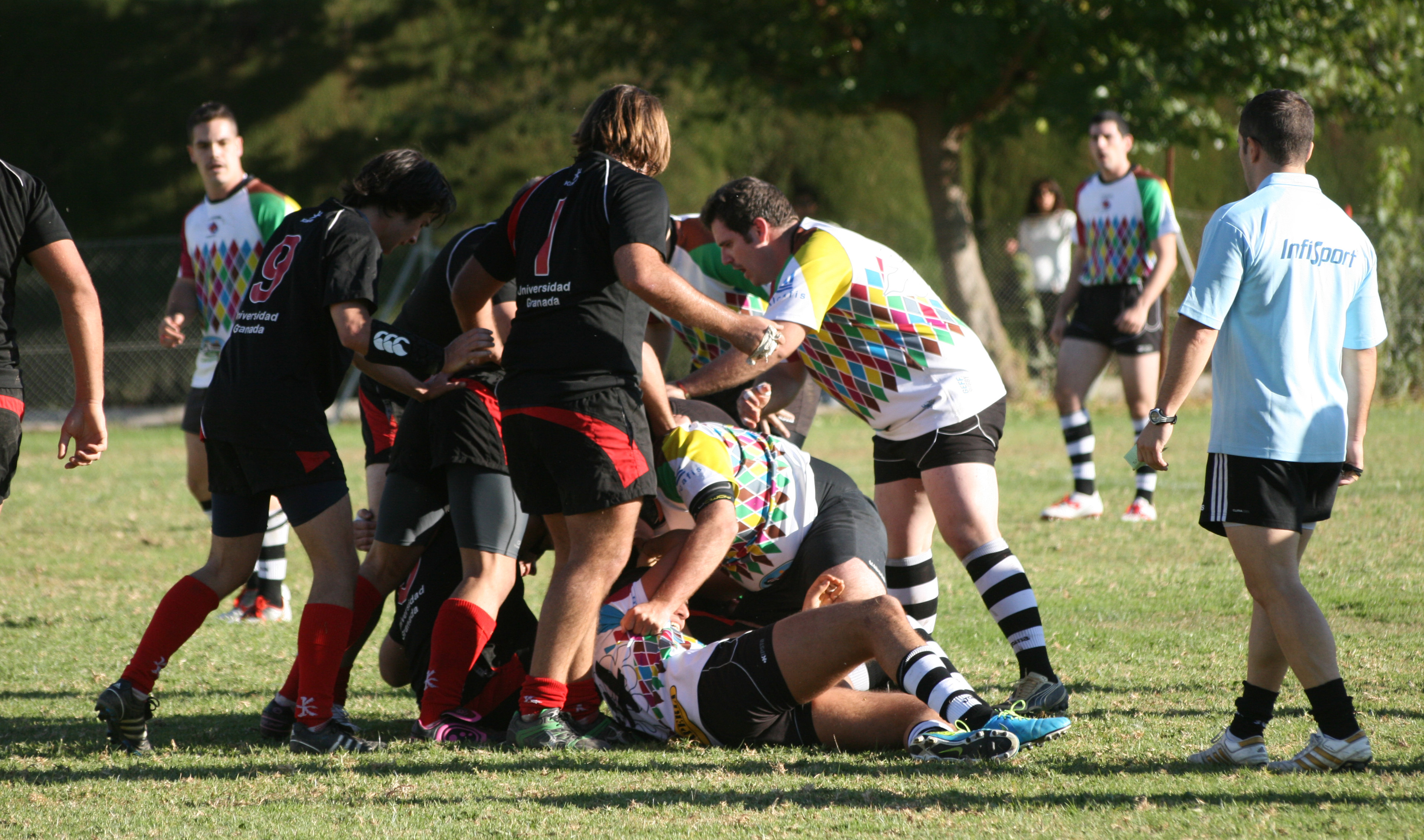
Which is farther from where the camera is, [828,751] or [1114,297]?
[1114,297]

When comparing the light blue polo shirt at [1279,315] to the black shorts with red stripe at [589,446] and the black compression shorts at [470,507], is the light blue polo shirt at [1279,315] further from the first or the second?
the black compression shorts at [470,507]

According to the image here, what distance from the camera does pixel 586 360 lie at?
3.63 meters

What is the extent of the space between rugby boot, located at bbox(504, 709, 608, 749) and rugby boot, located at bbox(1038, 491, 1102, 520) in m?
4.57

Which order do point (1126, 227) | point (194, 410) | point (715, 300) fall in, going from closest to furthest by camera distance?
point (715, 300)
point (194, 410)
point (1126, 227)

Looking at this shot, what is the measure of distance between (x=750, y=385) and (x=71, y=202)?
1422cm

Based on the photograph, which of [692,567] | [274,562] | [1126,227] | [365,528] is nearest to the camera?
[692,567]

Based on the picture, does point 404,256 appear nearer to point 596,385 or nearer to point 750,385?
point 750,385

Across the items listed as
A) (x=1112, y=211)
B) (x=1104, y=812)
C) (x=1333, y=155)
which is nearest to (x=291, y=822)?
(x=1104, y=812)

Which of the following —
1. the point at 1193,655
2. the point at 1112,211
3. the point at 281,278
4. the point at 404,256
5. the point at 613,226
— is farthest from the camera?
the point at 404,256

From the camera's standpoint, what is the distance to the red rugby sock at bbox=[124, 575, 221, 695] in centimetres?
383

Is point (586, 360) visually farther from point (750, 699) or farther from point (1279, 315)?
point (1279, 315)

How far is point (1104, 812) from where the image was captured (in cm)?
298

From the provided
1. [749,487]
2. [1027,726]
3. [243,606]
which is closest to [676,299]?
[749,487]

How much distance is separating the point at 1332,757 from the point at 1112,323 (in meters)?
4.88
